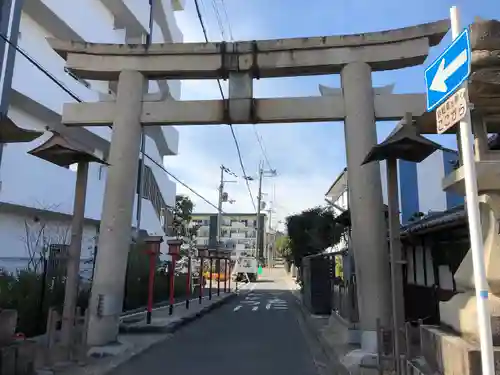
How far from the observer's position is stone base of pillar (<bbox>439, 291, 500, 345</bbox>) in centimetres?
400

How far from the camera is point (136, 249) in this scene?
21891 millimetres

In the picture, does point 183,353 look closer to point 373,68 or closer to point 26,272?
point 26,272

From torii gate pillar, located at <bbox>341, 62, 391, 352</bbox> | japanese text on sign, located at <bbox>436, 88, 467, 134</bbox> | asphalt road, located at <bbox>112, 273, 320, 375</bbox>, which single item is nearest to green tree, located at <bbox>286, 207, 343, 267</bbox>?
asphalt road, located at <bbox>112, 273, 320, 375</bbox>

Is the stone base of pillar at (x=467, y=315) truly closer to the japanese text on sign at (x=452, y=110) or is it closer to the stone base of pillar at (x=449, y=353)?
the stone base of pillar at (x=449, y=353)

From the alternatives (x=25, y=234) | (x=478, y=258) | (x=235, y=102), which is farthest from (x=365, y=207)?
(x=25, y=234)

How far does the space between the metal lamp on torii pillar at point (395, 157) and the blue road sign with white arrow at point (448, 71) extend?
2.47m

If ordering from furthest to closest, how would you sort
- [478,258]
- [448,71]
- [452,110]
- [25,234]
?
1. [25,234]
2. [448,71]
3. [452,110]
4. [478,258]

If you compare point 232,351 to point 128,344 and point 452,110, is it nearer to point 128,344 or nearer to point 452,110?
point 128,344

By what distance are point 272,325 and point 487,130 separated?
11744 mm

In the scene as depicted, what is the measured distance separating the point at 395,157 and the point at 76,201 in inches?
225

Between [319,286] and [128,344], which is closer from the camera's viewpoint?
[128,344]

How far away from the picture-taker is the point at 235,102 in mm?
10258

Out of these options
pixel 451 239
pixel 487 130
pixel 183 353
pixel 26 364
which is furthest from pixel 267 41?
pixel 26 364

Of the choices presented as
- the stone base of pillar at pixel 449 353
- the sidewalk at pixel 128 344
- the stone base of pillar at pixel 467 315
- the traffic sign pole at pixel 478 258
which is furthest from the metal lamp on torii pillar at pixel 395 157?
the sidewalk at pixel 128 344
